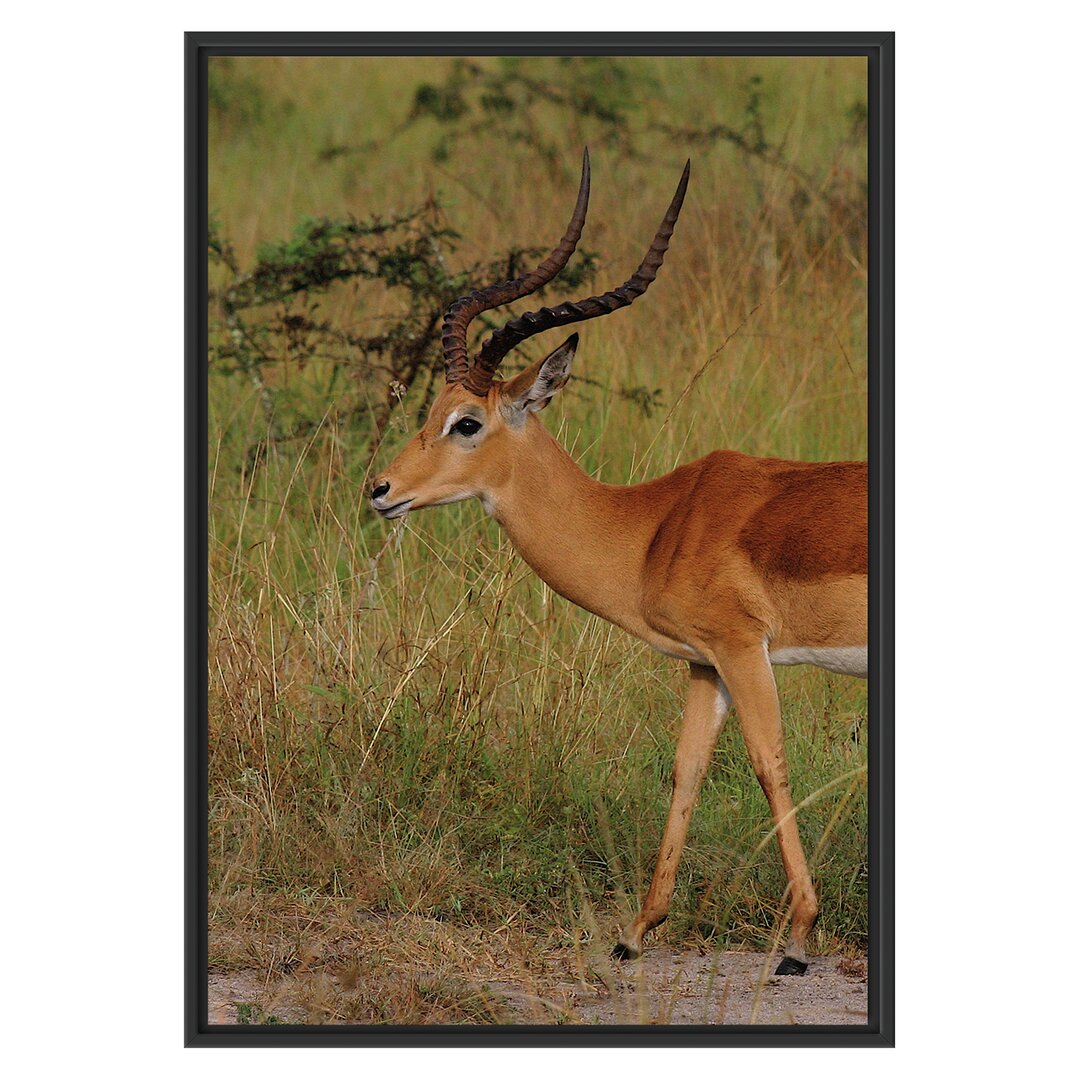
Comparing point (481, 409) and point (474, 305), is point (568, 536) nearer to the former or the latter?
point (481, 409)

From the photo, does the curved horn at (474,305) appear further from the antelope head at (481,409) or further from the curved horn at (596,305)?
the curved horn at (596,305)

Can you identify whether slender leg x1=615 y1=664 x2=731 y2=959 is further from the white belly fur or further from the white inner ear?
the white inner ear

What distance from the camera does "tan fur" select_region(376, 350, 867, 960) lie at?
16.5 ft

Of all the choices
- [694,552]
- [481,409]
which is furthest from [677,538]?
[481,409]

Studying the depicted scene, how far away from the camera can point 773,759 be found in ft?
16.6

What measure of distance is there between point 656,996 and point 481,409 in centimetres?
181

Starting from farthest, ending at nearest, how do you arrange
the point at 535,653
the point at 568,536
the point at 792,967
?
the point at 535,653 → the point at 568,536 → the point at 792,967

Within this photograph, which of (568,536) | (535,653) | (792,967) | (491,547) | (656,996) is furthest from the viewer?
(491,547)

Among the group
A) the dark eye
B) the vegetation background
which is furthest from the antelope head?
Result: the vegetation background

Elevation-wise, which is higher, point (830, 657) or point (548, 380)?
point (548, 380)

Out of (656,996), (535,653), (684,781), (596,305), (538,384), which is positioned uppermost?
(596,305)

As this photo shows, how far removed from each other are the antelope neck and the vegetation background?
663 millimetres
